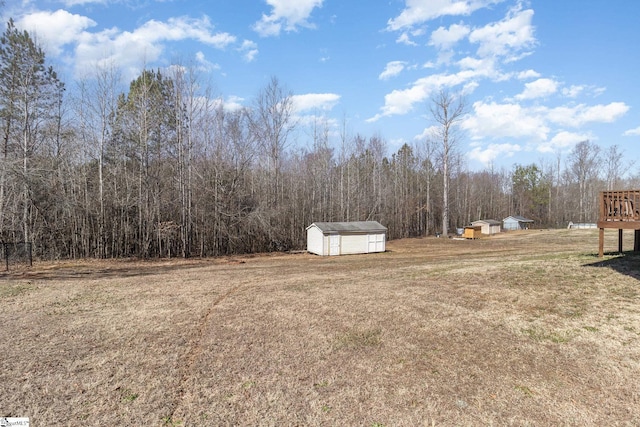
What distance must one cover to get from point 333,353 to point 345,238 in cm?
1575

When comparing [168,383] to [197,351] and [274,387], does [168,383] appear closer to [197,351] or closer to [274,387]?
[197,351]

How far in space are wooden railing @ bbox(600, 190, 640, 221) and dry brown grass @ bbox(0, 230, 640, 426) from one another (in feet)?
4.87

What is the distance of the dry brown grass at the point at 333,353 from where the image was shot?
150 inches

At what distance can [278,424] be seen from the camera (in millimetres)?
3580

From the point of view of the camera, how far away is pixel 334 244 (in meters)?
20.6

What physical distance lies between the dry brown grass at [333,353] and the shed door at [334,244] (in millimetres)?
10811

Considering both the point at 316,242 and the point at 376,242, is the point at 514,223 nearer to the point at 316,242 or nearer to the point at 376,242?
the point at 376,242

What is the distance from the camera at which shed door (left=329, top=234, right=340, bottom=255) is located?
2047 cm

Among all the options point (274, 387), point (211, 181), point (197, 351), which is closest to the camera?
point (274, 387)

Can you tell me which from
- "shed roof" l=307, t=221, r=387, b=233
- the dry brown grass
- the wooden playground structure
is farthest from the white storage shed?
the wooden playground structure

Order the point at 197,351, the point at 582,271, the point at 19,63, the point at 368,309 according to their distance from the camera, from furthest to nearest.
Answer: the point at 19,63 < the point at 582,271 < the point at 368,309 < the point at 197,351

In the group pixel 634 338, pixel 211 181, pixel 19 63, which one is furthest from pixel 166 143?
pixel 634 338

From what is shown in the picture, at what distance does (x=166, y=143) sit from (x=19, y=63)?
25.0 feet

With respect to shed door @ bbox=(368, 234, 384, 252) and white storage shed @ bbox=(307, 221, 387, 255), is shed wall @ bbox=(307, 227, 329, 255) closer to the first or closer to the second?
white storage shed @ bbox=(307, 221, 387, 255)
